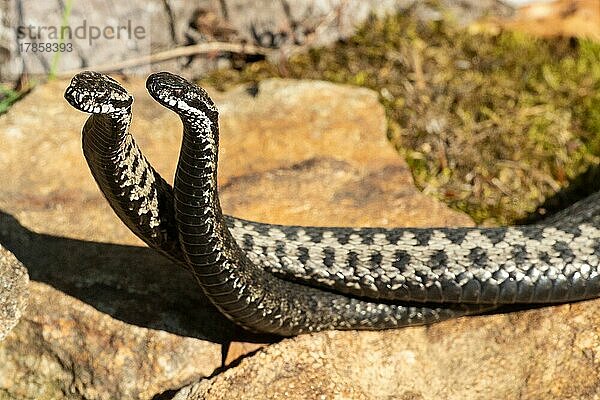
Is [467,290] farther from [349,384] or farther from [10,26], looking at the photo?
[10,26]

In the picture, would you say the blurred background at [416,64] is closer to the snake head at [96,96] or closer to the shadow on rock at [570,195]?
the shadow on rock at [570,195]

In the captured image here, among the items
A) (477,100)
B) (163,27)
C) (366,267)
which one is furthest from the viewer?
(163,27)

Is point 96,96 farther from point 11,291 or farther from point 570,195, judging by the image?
point 570,195

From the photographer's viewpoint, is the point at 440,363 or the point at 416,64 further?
the point at 416,64

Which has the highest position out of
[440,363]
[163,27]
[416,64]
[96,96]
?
[96,96]

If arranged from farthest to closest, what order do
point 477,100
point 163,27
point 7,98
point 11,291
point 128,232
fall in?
point 163,27
point 477,100
point 7,98
point 128,232
point 11,291

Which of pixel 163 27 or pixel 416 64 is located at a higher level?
pixel 163 27

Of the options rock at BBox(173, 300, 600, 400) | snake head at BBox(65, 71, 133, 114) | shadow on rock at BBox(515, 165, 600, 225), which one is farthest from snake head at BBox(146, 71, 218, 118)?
shadow on rock at BBox(515, 165, 600, 225)

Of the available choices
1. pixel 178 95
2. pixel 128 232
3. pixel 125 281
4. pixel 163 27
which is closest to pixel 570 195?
pixel 128 232
